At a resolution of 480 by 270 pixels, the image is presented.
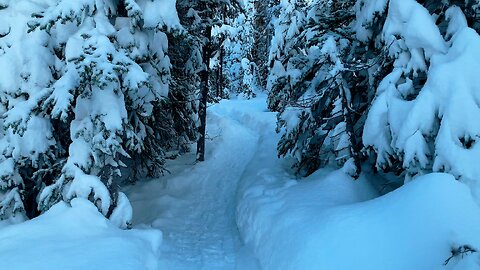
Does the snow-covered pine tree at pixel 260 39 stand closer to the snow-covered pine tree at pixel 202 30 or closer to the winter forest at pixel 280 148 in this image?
the snow-covered pine tree at pixel 202 30

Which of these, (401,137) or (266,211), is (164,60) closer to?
(266,211)

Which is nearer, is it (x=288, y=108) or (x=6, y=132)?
(x=6, y=132)

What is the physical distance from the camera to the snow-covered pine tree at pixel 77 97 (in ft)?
24.6

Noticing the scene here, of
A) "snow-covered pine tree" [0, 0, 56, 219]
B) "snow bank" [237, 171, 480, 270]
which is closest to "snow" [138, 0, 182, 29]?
"snow-covered pine tree" [0, 0, 56, 219]

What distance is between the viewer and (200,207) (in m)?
12.2

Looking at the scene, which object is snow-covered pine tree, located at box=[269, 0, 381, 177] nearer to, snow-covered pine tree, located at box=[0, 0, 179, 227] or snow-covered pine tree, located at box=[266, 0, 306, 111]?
snow-covered pine tree, located at box=[266, 0, 306, 111]

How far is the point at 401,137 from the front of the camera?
20.4 ft

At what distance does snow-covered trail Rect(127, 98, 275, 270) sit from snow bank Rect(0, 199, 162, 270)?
3.35 ft

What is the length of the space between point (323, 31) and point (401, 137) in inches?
178

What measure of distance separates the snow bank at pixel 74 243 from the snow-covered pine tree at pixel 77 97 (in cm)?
53

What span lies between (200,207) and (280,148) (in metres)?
2.93

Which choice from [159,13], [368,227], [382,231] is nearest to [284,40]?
[159,13]

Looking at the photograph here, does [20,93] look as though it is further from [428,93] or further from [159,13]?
[428,93]

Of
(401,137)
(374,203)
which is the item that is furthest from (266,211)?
(401,137)
